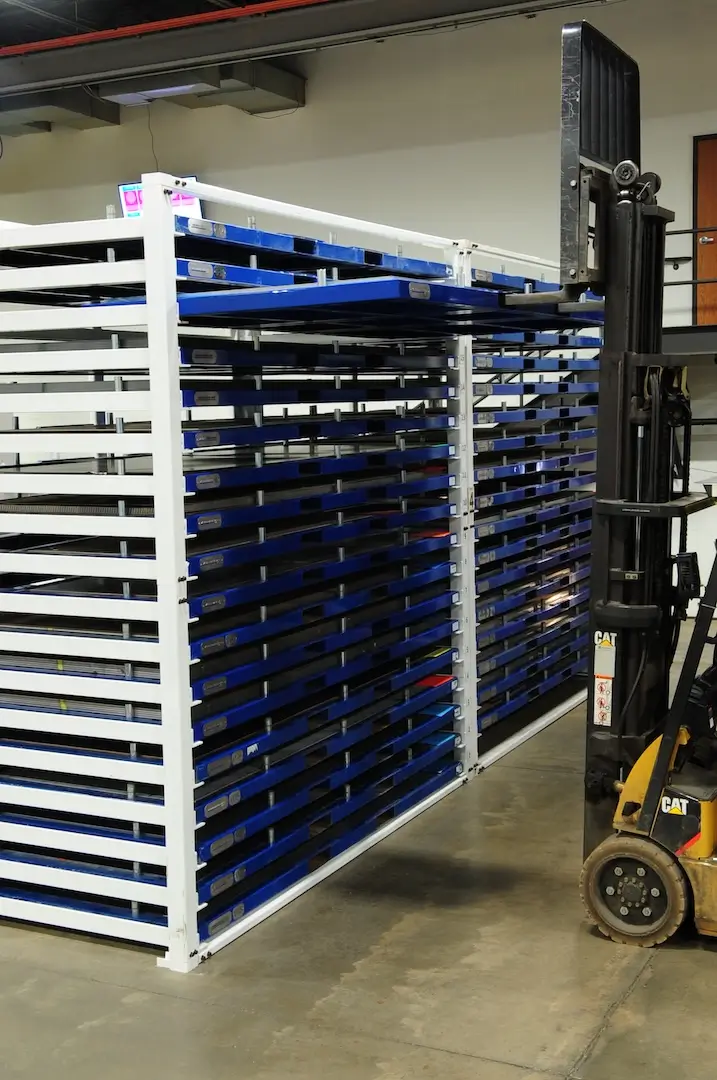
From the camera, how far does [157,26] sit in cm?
1011

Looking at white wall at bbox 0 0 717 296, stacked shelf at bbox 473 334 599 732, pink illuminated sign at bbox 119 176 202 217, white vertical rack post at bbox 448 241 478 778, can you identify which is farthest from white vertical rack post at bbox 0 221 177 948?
pink illuminated sign at bbox 119 176 202 217

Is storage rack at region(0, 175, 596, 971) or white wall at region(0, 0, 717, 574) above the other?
white wall at region(0, 0, 717, 574)

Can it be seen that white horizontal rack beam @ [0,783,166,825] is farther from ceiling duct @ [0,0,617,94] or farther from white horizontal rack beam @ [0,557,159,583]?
ceiling duct @ [0,0,617,94]

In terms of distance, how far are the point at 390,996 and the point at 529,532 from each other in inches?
147

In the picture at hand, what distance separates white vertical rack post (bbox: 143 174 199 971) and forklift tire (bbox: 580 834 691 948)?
1.40 m

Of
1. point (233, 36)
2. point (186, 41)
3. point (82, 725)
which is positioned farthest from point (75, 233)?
point (186, 41)

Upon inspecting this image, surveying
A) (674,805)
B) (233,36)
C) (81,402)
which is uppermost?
(233,36)

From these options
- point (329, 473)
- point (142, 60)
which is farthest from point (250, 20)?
point (329, 473)

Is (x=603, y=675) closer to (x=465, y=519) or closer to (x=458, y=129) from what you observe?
(x=465, y=519)

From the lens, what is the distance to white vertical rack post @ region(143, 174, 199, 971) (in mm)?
3799

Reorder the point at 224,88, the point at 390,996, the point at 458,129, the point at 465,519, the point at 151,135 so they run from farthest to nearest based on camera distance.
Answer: the point at 151,135 < the point at 224,88 < the point at 458,129 < the point at 465,519 < the point at 390,996

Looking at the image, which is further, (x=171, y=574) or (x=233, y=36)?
(x=233, y=36)

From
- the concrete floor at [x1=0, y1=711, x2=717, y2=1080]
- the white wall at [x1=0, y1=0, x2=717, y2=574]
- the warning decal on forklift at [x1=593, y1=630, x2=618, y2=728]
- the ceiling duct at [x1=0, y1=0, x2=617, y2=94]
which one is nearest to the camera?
the concrete floor at [x1=0, y1=711, x2=717, y2=1080]

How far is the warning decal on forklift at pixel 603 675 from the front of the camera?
4.16 meters
